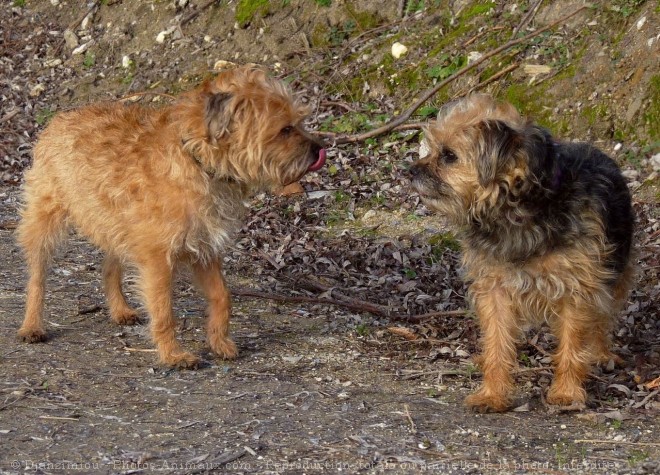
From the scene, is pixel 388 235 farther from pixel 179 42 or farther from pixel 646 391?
pixel 179 42

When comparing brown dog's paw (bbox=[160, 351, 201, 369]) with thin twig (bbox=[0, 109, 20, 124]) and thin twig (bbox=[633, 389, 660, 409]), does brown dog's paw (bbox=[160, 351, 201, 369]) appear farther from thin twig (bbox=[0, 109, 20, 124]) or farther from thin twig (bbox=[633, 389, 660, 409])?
thin twig (bbox=[0, 109, 20, 124])

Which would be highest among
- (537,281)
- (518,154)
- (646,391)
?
(518,154)

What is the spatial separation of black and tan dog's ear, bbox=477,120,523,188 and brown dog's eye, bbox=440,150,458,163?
0.66 ft

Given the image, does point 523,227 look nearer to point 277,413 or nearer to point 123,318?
point 277,413

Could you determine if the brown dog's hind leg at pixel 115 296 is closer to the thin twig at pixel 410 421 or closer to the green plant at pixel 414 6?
the thin twig at pixel 410 421

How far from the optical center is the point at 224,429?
482 cm

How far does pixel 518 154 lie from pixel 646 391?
162 cm

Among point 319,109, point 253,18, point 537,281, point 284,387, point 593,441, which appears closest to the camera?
point 593,441

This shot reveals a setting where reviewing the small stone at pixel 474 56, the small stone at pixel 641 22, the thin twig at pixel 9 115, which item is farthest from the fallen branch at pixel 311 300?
the thin twig at pixel 9 115

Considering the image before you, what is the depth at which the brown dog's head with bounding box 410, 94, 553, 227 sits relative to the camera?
488 cm

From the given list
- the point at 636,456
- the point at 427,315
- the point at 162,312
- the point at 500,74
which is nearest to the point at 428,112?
the point at 500,74

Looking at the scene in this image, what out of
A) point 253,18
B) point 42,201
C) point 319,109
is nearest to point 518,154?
point 42,201

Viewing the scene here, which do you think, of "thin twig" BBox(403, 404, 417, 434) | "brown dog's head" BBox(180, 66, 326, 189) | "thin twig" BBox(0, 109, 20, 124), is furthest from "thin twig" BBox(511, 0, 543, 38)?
"thin twig" BBox(0, 109, 20, 124)

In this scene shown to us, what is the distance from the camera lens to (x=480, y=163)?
16.0ft
